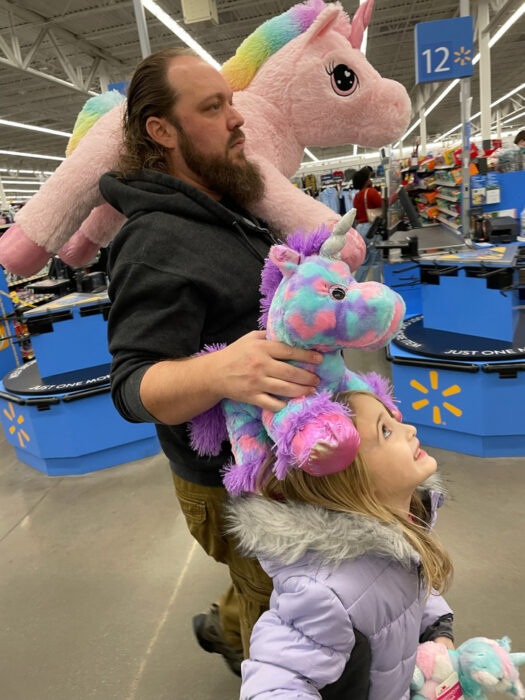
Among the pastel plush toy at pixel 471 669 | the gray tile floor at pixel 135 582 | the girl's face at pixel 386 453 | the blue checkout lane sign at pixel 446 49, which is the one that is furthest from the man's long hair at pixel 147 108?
the blue checkout lane sign at pixel 446 49

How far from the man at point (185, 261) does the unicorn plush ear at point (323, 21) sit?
0.30 metres

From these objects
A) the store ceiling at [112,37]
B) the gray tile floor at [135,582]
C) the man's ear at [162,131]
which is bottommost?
the gray tile floor at [135,582]

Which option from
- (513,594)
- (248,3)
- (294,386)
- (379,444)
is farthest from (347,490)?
(248,3)

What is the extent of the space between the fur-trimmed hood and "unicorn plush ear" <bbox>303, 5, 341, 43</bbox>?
97cm

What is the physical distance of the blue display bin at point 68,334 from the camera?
3.27 meters

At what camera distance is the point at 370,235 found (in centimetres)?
624

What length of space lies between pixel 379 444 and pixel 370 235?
19.0 feet

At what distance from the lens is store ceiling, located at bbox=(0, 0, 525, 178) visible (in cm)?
794

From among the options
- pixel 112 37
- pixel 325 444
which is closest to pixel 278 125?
pixel 325 444

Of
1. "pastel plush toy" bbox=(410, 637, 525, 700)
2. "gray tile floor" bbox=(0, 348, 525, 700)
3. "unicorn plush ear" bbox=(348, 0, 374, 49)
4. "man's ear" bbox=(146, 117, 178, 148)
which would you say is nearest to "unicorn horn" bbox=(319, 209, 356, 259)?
"man's ear" bbox=(146, 117, 178, 148)

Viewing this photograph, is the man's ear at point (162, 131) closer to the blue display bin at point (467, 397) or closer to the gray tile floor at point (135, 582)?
the gray tile floor at point (135, 582)

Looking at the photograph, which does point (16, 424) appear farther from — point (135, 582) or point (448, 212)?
point (448, 212)

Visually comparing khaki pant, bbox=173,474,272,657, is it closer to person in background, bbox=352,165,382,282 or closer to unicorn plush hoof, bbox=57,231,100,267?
unicorn plush hoof, bbox=57,231,100,267

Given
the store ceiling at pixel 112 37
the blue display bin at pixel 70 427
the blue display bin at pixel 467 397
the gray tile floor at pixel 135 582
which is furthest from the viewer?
the store ceiling at pixel 112 37
